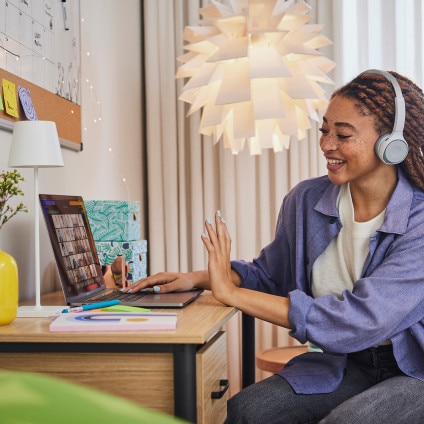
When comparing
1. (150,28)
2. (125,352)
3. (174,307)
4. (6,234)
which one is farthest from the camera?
(150,28)

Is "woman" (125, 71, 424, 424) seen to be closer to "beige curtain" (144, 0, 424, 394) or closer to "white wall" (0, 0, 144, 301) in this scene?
"white wall" (0, 0, 144, 301)

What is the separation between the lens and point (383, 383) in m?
1.35

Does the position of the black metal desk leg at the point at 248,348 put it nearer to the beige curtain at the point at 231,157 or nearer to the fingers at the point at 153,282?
the fingers at the point at 153,282

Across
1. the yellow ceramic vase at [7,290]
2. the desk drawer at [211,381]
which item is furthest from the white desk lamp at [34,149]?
the desk drawer at [211,381]

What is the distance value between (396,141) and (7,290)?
85 cm

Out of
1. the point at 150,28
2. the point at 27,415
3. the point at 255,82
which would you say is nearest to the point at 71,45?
the point at 255,82

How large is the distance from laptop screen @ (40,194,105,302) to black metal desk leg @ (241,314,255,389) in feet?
A: 1.29

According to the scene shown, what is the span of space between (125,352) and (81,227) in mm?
677

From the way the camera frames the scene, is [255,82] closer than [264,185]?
Yes

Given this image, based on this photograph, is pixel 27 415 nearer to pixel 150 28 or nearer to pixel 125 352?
pixel 125 352

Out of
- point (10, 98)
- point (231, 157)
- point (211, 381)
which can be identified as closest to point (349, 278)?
point (211, 381)

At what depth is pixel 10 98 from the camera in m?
1.64

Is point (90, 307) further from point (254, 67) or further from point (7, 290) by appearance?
point (254, 67)

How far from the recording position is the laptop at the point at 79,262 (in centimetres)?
154
